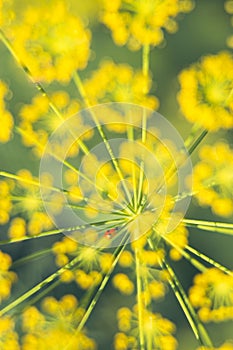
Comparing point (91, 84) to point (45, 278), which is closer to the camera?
point (91, 84)

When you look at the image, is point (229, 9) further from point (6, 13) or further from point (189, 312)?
point (189, 312)

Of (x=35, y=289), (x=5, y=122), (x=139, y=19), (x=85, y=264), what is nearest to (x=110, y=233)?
(x=85, y=264)

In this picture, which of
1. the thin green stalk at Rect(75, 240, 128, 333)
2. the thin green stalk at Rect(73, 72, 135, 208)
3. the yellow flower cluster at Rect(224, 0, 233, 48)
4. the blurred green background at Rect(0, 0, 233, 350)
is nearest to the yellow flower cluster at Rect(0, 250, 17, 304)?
the blurred green background at Rect(0, 0, 233, 350)

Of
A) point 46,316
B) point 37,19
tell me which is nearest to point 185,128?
point 37,19

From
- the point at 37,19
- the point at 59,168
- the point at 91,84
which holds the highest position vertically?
the point at 37,19

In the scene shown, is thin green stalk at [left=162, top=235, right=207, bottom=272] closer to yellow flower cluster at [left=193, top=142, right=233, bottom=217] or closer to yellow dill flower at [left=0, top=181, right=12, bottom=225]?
yellow flower cluster at [left=193, top=142, right=233, bottom=217]

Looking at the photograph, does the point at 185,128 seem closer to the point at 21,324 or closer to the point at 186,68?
the point at 186,68
